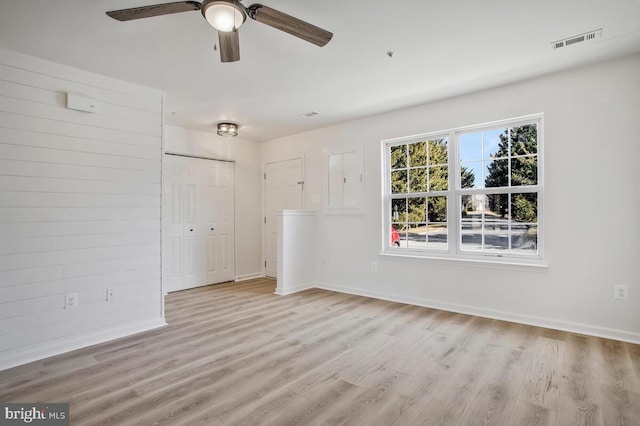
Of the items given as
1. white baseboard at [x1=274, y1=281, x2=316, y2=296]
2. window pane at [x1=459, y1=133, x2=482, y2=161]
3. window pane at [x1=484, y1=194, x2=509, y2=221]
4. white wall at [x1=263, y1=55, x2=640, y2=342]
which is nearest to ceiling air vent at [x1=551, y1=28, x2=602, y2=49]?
white wall at [x1=263, y1=55, x2=640, y2=342]

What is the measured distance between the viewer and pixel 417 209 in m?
4.27

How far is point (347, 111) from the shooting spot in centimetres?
438

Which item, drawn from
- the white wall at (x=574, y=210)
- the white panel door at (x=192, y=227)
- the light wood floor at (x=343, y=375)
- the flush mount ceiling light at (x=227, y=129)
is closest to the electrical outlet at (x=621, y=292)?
the white wall at (x=574, y=210)

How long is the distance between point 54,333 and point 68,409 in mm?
1181

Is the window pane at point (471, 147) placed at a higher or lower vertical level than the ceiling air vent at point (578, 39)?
lower

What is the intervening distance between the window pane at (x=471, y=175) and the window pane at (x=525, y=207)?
1.29 feet

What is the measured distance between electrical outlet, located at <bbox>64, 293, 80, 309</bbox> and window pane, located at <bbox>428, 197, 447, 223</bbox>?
3.82 meters

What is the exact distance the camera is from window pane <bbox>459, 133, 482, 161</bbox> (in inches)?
150

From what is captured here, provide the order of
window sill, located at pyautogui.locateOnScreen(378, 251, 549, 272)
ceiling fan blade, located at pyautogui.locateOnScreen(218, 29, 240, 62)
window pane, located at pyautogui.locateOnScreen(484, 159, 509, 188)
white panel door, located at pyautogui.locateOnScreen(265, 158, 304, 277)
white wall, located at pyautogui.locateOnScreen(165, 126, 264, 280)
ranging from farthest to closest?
white panel door, located at pyautogui.locateOnScreen(265, 158, 304, 277), white wall, located at pyautogui.locateOnScreen(165, 126, 264, 280), window pane, located at pyautogui.locateOnScreen(484, 159, 509, 188), window sill, located at pyautogui.locateOnScreen(378, 251, 549, 272), ceiling fan blade, located at pyautogui.locateOnScreen(218, 29, 240, 62)

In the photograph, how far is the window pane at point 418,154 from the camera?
4227mm

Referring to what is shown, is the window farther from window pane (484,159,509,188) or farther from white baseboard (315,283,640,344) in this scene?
white baseboard (315,283,640,344)

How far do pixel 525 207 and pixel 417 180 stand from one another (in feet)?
4.11

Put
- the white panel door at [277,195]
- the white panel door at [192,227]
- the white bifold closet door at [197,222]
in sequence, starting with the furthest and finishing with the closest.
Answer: the white panel door at [277,195]
the white panel door at [192,227]
the white bifold closet door at [197,222]

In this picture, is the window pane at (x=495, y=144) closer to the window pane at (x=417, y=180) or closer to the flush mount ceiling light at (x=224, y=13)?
the window pane at (x=417, y=180)
